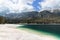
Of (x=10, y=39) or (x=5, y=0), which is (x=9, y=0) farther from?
(x=10, y=39)

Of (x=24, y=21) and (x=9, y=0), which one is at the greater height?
(x=9, y=0)

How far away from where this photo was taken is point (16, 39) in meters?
9.05

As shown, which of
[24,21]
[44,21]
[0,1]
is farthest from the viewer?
[44,21]

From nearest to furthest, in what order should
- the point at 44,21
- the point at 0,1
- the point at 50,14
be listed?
the point at 0,1 → the point at 44,21 → the point at 50,14

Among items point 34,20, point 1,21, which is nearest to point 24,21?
point 34,20

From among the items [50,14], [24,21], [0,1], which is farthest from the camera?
[50,14]

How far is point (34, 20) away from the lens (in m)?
61.4

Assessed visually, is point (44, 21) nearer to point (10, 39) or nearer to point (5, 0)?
point (5, 0)

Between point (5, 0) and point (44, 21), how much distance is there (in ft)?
110

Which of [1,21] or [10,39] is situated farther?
[1,21]

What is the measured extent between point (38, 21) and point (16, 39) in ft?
173

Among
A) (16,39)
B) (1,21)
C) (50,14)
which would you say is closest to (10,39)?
(16,39)

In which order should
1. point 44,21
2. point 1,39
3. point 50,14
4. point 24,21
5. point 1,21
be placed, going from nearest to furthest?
point 1,39
point 1,21
point 24,21
point 44,21
point 50,14

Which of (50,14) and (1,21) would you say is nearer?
(1,21)
